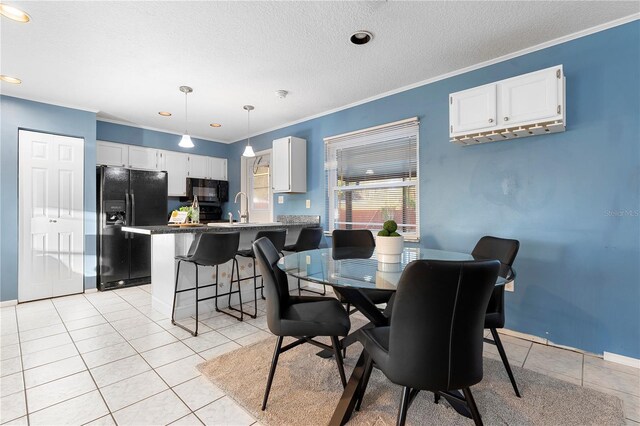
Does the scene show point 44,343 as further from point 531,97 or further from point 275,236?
point 531,97

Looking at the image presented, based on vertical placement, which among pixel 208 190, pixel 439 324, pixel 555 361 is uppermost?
pixel 208 190

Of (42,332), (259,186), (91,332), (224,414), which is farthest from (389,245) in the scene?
(259,186)

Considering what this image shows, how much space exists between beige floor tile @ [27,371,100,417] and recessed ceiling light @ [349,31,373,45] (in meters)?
3.10

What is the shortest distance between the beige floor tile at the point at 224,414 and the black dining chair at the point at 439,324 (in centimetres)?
89

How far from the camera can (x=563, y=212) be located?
2428mm

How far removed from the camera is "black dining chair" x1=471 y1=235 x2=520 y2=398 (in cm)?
175

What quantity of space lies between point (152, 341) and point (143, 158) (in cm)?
337

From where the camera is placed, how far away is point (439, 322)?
1117 mm

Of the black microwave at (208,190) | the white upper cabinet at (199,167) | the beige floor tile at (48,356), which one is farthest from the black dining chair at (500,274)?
the white upper cabinet at (199,167)

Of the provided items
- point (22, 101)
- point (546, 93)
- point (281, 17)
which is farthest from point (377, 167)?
point (22, 101)

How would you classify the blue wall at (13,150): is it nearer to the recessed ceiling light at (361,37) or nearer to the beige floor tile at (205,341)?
the beige floor tile at (205,341)

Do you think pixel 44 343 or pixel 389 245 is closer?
pixel 389 245

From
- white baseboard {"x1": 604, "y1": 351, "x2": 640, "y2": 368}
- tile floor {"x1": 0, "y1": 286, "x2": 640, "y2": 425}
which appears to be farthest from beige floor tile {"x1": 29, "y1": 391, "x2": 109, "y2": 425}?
white baseboard {"x1": 604, "y1": 351, "x2": 640, "y2": 368}

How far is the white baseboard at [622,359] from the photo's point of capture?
2.15m
